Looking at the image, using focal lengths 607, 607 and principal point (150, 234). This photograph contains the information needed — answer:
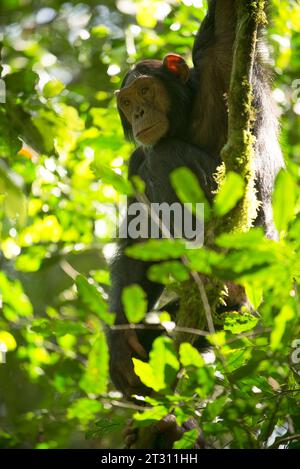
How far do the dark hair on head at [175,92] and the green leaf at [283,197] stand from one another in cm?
367

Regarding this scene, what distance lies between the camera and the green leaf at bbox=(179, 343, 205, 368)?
248 centimetres

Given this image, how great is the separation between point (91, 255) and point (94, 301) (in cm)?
556

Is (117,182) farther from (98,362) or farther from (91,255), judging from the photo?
(91,255)

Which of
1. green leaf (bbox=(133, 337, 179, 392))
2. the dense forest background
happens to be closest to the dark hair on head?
the dense forest background

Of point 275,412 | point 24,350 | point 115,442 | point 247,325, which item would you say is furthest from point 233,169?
point 115,442

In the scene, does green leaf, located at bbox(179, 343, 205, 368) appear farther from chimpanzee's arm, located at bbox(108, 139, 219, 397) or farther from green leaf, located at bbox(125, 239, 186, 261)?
chimpanzee's arm, located at bbox(108, 139, 219, 397)

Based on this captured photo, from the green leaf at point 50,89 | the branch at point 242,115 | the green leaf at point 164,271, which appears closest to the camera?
the green leaf at point 164,271

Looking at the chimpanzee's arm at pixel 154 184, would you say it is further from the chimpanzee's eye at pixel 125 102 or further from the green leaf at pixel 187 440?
the green leaf at pixel 187 440

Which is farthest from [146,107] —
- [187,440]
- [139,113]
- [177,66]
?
[187,440]

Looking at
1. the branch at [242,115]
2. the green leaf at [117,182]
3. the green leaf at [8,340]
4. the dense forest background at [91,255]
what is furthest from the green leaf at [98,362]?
the green leaf at [8,340]

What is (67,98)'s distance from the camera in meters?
7.16

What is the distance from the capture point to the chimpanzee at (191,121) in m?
5.38

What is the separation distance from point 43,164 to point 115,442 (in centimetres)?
405

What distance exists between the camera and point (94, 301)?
2.38m
